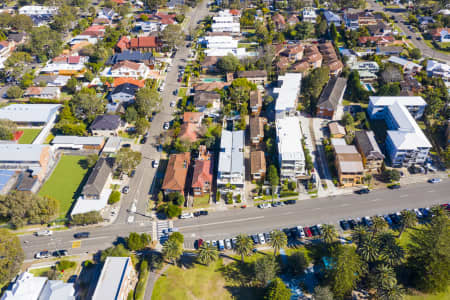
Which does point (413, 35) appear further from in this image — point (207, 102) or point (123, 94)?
point (123, 94)

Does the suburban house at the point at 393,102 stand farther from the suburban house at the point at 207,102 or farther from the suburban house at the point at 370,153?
the suburban house at the point at 207,102

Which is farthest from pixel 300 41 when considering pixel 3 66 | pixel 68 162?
pixel 3 66

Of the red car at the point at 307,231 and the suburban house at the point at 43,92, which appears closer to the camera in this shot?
the red car at the point at 307,231

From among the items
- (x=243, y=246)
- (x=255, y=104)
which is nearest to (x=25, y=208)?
(x=243, y=246)

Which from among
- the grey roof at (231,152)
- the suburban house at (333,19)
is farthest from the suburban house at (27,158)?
the suburban house at (333,19)

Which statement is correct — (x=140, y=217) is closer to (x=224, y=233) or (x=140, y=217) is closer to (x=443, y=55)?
(x=224, y=233)

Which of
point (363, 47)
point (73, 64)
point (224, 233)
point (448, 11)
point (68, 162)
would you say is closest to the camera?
point (224, 233)

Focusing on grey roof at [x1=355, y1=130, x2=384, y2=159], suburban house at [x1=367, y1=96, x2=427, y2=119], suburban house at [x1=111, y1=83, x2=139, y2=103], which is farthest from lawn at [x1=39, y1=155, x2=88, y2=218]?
suburban house at [x1=367, y1=96, x2=427, y2=119]
